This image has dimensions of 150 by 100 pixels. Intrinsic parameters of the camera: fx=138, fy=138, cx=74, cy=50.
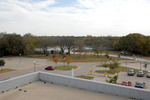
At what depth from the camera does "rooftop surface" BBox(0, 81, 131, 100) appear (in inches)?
329

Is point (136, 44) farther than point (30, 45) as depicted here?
Yes

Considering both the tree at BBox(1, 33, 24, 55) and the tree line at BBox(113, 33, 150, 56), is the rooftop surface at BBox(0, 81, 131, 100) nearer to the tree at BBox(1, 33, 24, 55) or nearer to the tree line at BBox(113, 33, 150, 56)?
the tree at BBox(1, 33, 24, 55)

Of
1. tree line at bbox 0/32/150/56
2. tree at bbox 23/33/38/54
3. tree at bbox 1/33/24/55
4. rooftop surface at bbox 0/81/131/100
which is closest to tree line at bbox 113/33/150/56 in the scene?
tree line at bbox 0/32/150/56

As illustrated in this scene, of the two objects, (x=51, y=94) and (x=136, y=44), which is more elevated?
(x=136, y=44)

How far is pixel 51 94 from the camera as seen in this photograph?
8.99 metres

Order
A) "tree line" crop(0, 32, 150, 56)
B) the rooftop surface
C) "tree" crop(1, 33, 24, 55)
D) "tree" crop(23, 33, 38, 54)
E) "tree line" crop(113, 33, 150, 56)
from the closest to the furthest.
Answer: the rooftop surface, "tree" crop(23, 33, 38, 54), "tree line" crop(0, 32, 150, 56), "tree line" crop(113, 33, 150, 56), "tree" crop(1, 33, 24, 55)

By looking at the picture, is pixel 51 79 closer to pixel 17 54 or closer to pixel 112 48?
pixel 17 54

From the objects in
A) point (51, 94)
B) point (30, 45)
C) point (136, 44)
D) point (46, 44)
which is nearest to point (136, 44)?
point (136, 44)

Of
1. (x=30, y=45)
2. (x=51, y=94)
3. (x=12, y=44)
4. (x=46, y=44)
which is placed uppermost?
(x=12, y=44)

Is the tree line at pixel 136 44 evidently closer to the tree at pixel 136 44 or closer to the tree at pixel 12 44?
the tree at pixel 136 44

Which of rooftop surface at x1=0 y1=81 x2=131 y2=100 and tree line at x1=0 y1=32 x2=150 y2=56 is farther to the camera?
tree line at x1=0 y1=32 x2=150 y2=56

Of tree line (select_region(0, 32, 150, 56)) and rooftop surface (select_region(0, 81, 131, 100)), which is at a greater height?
tree line (select_region(0, 32, 150, 56))

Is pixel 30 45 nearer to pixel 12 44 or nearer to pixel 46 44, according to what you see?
pixel 46 44

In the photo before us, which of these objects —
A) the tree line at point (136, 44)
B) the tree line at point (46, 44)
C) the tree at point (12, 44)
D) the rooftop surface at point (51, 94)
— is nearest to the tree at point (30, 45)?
the tree line at point (46, 44)
